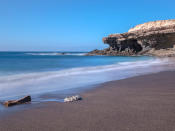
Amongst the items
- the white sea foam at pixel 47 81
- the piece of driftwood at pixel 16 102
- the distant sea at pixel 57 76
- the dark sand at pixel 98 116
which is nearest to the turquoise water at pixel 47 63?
the distant sea at pixel 57 76

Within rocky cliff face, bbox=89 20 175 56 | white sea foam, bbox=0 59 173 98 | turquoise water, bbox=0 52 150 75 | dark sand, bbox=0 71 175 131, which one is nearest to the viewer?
dark sand, bbox=0 71 175 131

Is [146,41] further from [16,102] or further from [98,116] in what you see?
[98,116]

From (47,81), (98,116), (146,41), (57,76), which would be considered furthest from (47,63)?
(146,41)

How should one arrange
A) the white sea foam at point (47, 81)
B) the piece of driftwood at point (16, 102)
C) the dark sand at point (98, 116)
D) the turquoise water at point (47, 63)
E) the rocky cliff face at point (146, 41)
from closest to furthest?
the dark sand at point (98, 116) → the piece of driftwood at point (16, 102) → the white sea foam at point (47, 81) → the turquoise water at point (47, 63) → the rocky cliff face at point (146, 41)

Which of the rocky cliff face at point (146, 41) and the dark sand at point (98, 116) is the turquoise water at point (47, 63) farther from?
the dark sand at point (98, 116)

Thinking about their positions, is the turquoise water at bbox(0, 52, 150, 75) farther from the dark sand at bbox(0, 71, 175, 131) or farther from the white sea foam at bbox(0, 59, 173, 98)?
the dark sand at bbox(0, 71, 175, 131)

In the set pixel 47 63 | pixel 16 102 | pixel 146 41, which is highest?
pixel 146 41

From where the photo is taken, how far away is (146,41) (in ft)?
137

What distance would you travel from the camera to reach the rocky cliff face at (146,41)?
36.9 metres

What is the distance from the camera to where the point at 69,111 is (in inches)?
133

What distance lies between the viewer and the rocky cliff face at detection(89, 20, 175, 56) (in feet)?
121

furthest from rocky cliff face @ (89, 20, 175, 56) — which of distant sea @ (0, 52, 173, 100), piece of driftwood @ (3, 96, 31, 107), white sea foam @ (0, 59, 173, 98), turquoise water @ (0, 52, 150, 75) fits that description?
piece of driftwood @ (3, 96, 31, 107)

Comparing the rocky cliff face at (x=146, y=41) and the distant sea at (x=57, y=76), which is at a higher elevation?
the rocky cliff face at (x=146, y=41)

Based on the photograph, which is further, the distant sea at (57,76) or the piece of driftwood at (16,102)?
the distant sea at (57,76)
